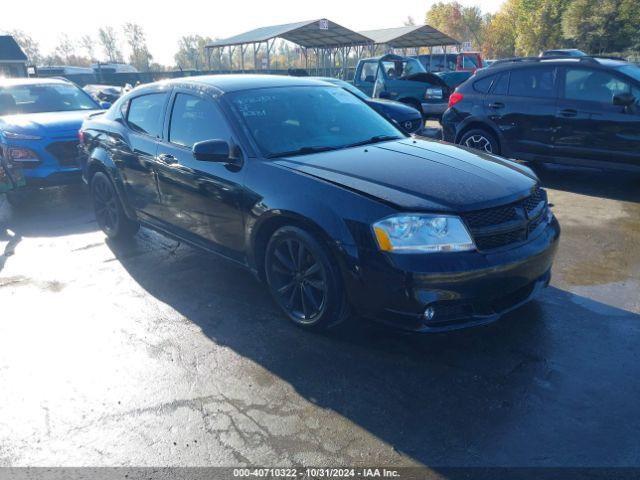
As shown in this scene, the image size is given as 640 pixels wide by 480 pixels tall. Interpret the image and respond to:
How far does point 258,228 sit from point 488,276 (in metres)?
1.58

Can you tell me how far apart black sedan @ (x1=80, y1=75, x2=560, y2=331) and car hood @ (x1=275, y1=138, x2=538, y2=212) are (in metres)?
0.01

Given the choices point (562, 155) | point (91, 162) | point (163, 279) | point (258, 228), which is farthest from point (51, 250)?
point (562, 155)

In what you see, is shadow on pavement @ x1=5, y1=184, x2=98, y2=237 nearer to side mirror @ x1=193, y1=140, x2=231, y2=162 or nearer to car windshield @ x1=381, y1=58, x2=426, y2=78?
side mirror @ x1=193, y1=140, x2=231, y2=162

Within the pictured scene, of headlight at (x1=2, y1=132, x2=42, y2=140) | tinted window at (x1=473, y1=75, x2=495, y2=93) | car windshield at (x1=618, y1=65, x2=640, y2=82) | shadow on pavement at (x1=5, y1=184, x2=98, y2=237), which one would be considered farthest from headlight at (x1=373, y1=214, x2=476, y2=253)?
headlight at (x1=2, y1=132, x2=42, y2=140)

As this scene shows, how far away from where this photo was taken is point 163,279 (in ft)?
15.0

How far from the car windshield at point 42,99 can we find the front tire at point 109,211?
11.5ft

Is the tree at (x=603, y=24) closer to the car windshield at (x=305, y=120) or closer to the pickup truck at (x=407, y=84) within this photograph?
the pickup truck at (x=407, y=84)

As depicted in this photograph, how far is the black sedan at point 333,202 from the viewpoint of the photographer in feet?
9.40

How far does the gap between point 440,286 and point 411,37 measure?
30618 mm

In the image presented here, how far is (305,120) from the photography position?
13.2 ft

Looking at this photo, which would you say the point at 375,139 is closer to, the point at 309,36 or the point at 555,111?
the point at 555,111

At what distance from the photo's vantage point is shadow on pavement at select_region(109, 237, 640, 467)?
242 cm

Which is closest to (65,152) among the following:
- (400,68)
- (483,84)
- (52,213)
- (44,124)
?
(44,124)

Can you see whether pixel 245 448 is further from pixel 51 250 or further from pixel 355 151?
pixel 51 250
